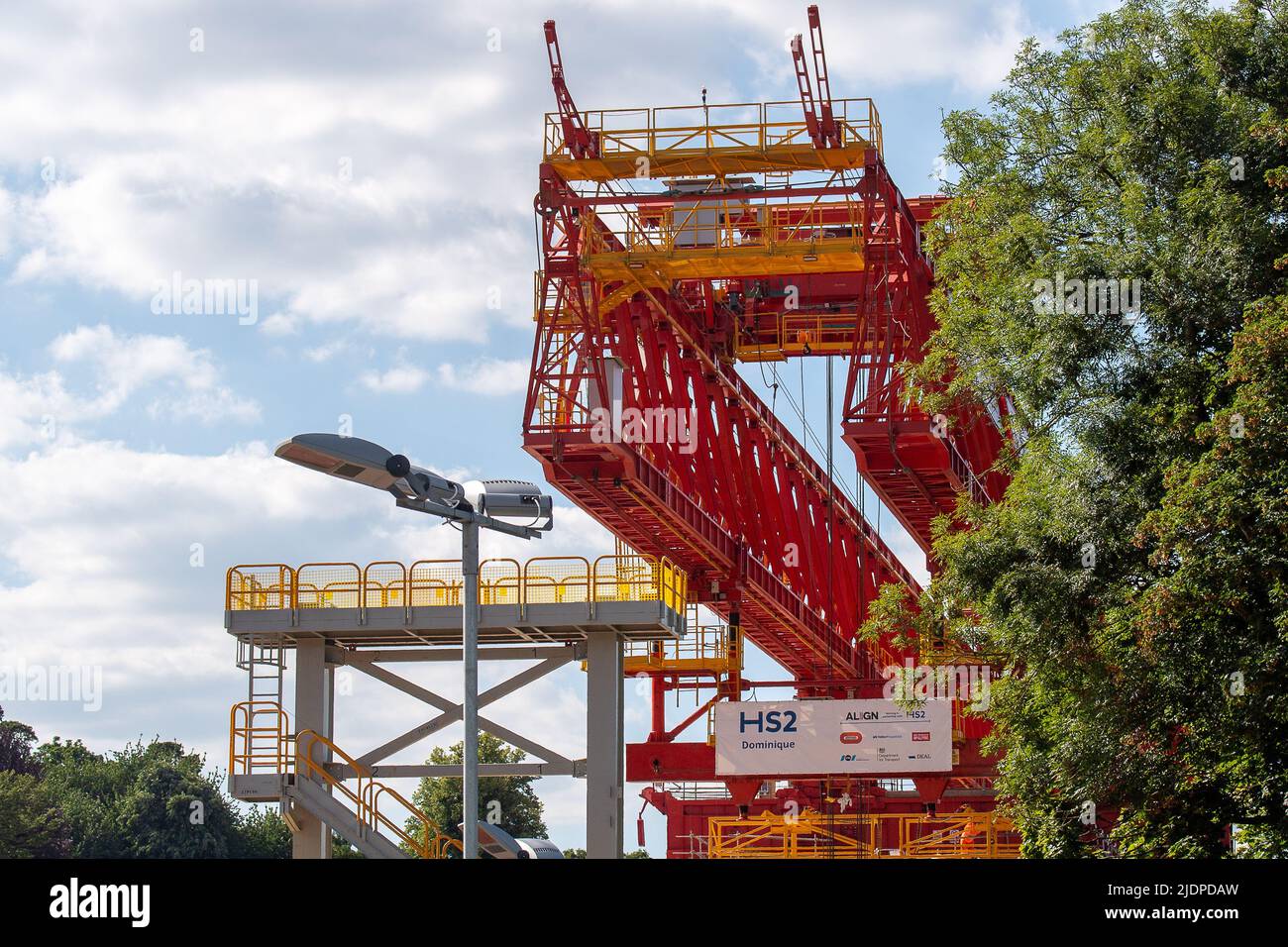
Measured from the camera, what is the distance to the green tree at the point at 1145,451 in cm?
2439

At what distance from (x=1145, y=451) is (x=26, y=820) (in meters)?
60.1

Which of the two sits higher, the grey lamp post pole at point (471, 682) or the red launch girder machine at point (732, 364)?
the red launch girder machine at point (732, 364)

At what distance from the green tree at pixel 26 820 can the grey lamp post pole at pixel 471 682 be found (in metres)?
62.7

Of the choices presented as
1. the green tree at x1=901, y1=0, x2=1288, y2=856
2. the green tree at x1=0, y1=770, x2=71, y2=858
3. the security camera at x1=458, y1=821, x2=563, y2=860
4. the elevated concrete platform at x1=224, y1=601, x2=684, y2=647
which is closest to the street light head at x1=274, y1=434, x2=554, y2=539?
the security camera at x1=458, y1=821, x2=563, y2=860

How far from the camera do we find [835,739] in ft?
118

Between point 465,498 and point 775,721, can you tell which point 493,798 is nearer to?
point 775,721

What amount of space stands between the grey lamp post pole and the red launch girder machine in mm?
17125

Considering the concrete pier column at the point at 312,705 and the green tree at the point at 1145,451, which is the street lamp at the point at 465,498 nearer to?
the green tree at the point at 1145,451

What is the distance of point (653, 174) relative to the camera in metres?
39.2

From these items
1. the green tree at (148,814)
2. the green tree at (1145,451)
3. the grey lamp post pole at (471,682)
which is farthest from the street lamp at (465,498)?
the green tree at (148,814)
